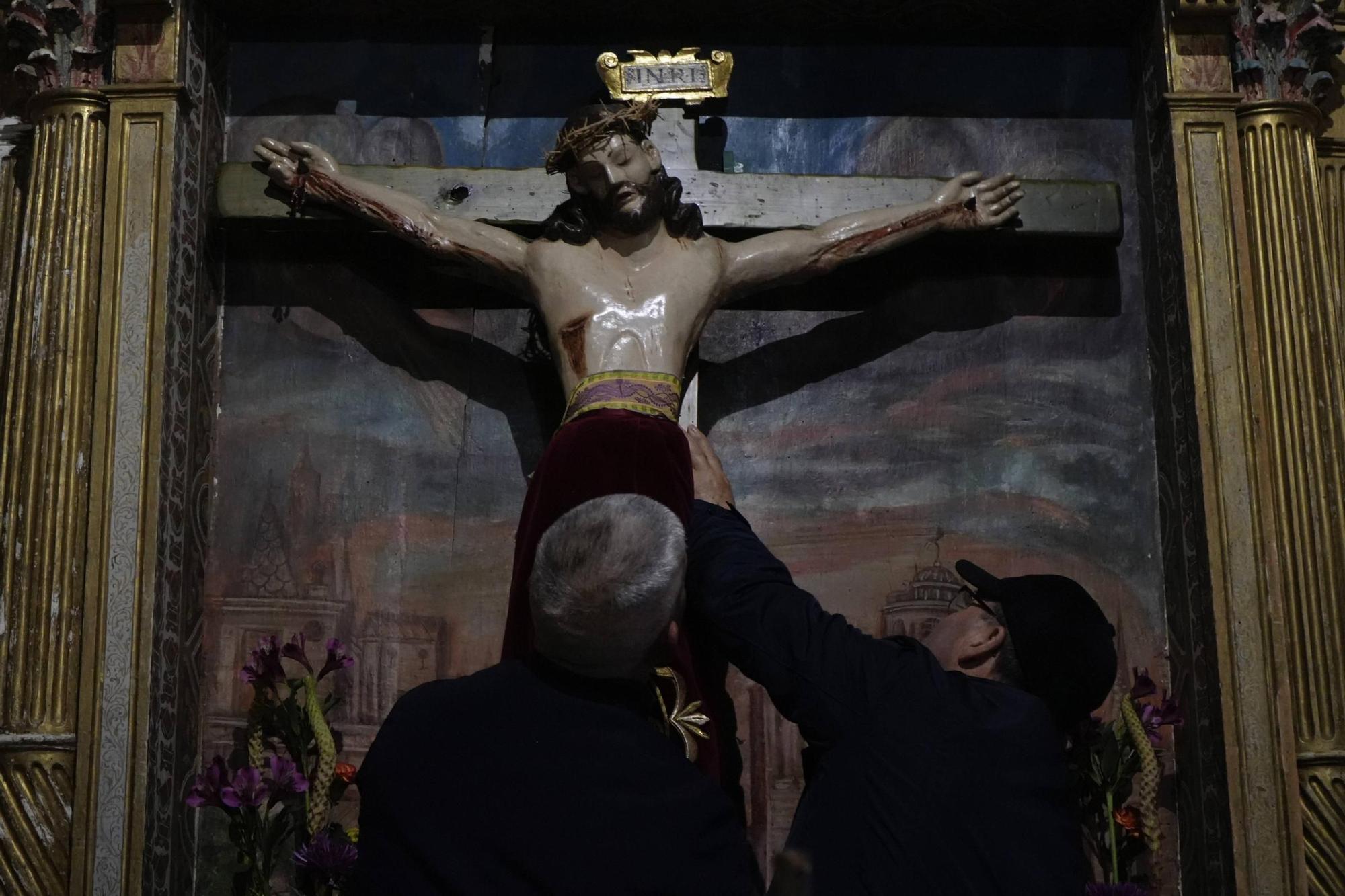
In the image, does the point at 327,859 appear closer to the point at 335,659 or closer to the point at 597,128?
the point at 335,659

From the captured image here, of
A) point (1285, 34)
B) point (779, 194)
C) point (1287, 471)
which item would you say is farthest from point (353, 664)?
point (1285, 34)

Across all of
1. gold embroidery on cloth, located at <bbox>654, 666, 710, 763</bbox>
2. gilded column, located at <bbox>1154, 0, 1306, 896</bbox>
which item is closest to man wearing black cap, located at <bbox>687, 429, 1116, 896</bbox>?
gold embroidery on cloth, located at <bbox>654, 666, 710, 763</bbox>

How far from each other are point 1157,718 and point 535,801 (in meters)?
2.09

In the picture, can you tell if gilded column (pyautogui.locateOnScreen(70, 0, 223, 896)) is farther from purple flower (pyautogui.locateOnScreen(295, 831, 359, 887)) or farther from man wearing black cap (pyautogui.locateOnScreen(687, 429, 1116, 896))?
man wearing black cap (pyautogui.locateOnScreen(687, 429, 1116, 896))

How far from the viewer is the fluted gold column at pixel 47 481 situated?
145 inches

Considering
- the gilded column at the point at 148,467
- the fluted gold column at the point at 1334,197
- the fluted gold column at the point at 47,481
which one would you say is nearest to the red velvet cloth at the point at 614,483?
the gilded column at the point at 148,467

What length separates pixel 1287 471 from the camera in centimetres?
394

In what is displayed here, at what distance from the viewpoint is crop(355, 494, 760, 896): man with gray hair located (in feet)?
7.39

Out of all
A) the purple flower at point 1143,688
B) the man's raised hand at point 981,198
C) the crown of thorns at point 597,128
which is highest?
the crown of thorns at point 597,128

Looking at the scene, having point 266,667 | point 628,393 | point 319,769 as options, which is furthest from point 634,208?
point 319,769

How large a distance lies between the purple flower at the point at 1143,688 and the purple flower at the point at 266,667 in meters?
2.15

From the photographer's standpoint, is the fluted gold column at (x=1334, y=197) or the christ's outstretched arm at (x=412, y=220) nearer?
the christ's outstretched arm at (x=412, y=220)

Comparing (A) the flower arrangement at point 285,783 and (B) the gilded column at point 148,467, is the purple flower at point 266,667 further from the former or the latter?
(B) the gilded column at point 148,467

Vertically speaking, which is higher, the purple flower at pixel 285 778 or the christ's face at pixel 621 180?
the christ's face at pixel 621 180
